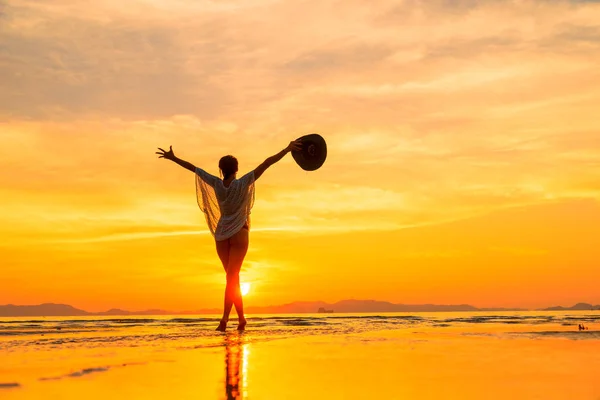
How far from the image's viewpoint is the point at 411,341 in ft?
34.6

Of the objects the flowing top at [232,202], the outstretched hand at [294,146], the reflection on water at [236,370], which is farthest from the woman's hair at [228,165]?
the reflection on water at [236,370]

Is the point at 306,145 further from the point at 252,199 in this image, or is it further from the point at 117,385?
the point at 117,385

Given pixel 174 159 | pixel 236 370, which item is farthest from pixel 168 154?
pixel 236 370

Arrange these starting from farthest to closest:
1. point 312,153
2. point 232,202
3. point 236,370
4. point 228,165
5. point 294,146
Result: point 312,153, point 294,146, point 228,165, point 232,202, point 236,370

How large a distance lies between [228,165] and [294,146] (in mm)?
1407

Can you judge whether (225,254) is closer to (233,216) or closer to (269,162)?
(233,216)

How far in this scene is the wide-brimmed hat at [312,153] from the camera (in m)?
14.7

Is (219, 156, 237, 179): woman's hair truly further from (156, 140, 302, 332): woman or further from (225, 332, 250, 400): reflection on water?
(225, 332, 250, 400): reflection on water

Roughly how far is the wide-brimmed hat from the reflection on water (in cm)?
589

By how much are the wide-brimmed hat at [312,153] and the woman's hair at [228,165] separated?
1391mm

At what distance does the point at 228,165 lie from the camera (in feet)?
45.8

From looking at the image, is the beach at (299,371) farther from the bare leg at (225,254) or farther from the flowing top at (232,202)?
the flowing top at (232,202)

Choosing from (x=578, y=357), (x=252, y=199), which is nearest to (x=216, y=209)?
→ (x=252, y=199)

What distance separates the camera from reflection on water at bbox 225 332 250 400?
191 inches
